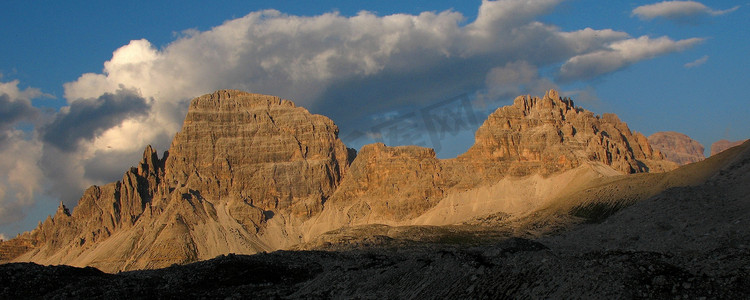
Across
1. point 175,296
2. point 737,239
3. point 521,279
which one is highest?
point 175,296

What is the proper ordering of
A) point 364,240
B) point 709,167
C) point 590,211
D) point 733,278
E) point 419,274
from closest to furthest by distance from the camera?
point 733,278 → point 419,274 → point 709,167 → point 364,240 → point 590,211

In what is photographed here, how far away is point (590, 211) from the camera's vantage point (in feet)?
466

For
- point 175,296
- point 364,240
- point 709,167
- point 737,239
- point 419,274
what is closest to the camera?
point 419,274

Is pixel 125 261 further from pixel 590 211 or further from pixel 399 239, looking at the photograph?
pixel 590 211

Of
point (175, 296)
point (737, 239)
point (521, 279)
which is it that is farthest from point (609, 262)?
point (737, 239)

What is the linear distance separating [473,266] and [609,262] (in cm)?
822

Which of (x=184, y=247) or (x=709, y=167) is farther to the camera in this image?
(x=184, y=247)

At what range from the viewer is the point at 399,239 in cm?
12900

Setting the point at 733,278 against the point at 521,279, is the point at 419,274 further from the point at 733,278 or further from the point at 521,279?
the point at 733,278

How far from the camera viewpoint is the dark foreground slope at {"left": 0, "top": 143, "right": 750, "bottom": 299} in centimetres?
2980

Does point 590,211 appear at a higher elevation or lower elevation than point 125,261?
lower

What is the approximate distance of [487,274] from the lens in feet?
120

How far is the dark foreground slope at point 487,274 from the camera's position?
97.8ft

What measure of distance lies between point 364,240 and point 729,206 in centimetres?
5968
